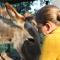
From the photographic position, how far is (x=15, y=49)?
6.99ft

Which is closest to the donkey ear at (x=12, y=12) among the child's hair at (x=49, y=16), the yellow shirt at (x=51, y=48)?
the child's hair at (x=49, y=16)

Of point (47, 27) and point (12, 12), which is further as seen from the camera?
point (12, 12)

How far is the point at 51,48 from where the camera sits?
107 cm

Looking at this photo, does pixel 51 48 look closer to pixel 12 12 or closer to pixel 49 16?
pixel 49 16

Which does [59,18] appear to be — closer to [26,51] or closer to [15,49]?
[26,51]

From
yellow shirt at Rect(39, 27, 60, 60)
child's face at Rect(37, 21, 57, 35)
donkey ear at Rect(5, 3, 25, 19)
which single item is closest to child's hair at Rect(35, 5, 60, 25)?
child's face at Rect(37, 21, 57, 35)

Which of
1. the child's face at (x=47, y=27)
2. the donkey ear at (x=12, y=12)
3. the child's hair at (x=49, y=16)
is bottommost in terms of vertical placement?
the donkey ear at (x=12, y=12)

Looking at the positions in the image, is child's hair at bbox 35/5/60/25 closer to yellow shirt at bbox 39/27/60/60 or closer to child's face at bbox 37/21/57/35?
child's face at bbox 37/21/57/35

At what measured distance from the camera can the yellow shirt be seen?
1062mm

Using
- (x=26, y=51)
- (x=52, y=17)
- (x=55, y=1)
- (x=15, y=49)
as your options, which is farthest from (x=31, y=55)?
(x=55, y=1)

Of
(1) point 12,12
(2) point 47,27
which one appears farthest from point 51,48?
(1) point 12,12

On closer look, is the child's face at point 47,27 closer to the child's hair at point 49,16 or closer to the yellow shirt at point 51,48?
the child's hair at point 49,16

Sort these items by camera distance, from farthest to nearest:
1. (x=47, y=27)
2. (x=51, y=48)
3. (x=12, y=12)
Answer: (x=12, y=12)
(x=47, y=27)
(x=51, y=48)

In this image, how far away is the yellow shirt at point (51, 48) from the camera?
1.06 metres
